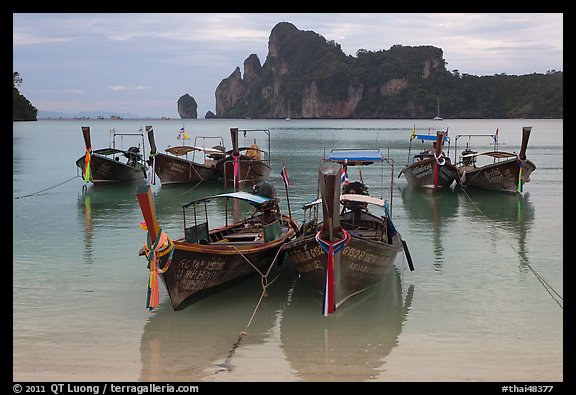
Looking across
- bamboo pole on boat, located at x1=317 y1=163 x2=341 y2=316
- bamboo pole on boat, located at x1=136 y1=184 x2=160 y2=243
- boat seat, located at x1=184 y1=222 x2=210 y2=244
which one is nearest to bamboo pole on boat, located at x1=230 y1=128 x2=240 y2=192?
boat seat, located at x1=184 y1=222 x2=210 y2=244

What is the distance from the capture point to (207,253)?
11.0 m

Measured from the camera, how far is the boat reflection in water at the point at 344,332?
9094 mm

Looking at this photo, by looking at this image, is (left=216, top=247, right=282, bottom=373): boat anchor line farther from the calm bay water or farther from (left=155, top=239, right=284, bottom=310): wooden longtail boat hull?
(left=155, top=239, right=284, bottom=310): wooden longtail boat hull

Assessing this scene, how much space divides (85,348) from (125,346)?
59 centimetres

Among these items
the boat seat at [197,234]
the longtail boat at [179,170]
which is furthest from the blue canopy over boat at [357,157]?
the longtail boat at [179,170]

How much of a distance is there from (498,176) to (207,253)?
18981mm

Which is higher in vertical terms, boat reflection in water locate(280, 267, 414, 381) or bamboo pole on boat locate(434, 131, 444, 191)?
bamboo pole on boat locate(434, 131, 444, 191)

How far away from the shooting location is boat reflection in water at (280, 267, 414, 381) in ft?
29.8

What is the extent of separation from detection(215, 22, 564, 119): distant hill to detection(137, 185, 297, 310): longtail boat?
413 feet

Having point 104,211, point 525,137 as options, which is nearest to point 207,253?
point 104,211

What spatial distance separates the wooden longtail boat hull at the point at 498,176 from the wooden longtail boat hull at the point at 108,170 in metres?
15.3

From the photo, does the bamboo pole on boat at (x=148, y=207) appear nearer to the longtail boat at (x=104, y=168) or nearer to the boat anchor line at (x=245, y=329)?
the boat anchor line at (x=245, y=329)

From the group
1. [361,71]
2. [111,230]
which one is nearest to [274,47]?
[361,71]

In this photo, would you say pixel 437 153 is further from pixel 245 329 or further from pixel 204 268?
pixel 245 329
